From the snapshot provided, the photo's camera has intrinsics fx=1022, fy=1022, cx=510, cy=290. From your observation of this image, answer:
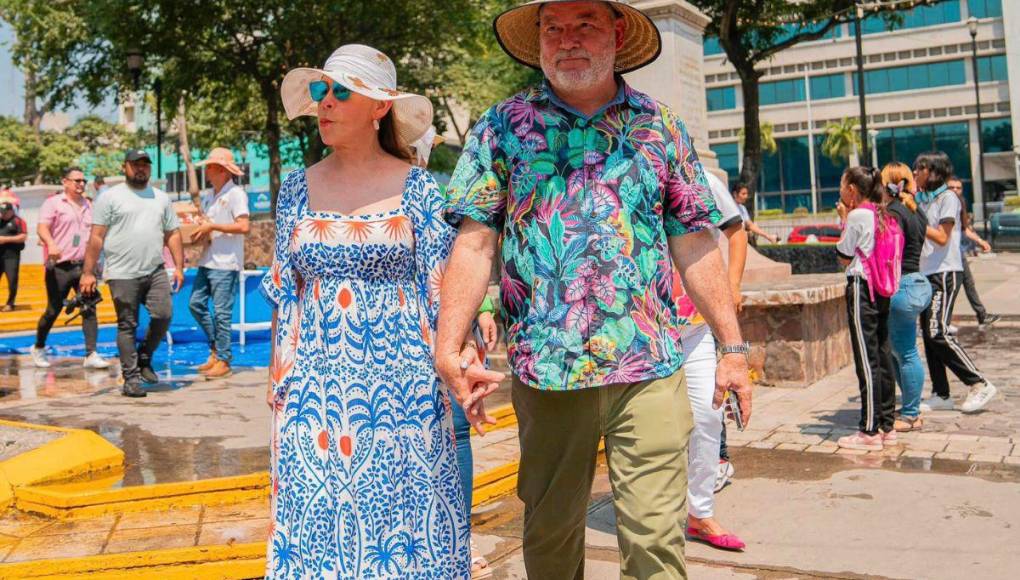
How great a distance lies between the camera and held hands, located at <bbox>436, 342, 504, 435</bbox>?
2959mm

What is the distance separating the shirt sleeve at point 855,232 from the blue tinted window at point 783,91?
68559mm

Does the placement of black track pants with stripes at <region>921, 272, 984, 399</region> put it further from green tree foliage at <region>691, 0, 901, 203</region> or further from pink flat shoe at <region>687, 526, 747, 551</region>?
green tree foliage at <region>691, 0, 901, 203</region>

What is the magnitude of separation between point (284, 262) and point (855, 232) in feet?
13.7

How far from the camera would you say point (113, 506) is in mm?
5031

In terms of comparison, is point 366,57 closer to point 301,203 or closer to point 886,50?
point 301,203

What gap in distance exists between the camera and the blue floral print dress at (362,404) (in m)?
Result: 3.12

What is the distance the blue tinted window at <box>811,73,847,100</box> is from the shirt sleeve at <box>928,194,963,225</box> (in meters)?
66.3

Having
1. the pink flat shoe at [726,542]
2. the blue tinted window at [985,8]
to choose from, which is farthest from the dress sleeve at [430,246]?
the blue tinted window at [985,8]

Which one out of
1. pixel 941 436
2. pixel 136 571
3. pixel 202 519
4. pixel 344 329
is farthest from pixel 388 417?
pixel 941 436

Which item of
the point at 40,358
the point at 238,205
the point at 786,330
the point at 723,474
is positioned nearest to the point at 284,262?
the point at 723,474

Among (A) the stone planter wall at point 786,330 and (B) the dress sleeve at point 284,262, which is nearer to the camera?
(B) the dress sleeve at point 284,262

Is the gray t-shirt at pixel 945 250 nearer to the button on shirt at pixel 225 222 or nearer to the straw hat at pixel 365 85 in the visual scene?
the straw hat at pixel 365 85

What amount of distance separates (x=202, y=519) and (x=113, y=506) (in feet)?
1.65

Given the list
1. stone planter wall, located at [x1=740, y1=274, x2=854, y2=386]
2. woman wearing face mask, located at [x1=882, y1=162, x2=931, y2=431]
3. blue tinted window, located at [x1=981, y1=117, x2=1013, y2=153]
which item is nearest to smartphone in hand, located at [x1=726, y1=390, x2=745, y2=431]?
woman wearing face mask, located at [x1=882, y1=162, x2=931, y2=431]
